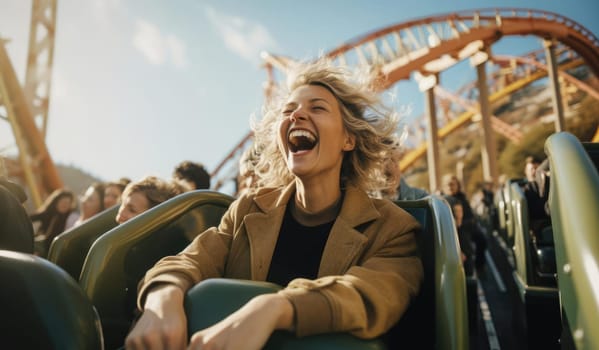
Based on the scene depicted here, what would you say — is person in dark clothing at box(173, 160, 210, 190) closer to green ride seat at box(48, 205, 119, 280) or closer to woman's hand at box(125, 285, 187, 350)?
green ride seat at box(48, 205, 119, 280)

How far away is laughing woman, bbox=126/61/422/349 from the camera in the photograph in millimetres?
799

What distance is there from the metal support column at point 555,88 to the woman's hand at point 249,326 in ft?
46.4

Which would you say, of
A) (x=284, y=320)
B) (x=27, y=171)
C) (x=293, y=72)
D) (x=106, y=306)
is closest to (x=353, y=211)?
(x=284, y=320)

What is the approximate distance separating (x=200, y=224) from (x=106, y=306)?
1.41 feet

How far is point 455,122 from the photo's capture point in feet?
61.8

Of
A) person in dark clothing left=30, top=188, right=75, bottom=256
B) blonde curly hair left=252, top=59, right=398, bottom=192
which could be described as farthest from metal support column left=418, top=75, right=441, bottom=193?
blonde curly hair left=252, top=59, right=398, bottom=192

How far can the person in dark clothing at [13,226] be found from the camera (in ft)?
3.85

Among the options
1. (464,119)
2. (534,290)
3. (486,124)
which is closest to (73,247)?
(534,290)

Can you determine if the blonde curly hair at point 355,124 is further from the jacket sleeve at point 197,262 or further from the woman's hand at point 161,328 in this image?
the woman's hand at point 161,328

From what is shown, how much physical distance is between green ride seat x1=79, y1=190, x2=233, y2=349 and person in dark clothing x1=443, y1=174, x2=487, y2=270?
2417mm

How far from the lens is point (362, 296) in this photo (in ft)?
2.89

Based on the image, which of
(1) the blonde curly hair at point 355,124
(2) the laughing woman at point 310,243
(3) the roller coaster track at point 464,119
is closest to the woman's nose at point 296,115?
Answer: (2) the laughing woman at point 310,243

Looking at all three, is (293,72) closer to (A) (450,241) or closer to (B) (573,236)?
(A) (450,241)

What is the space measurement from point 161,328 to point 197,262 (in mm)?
335
